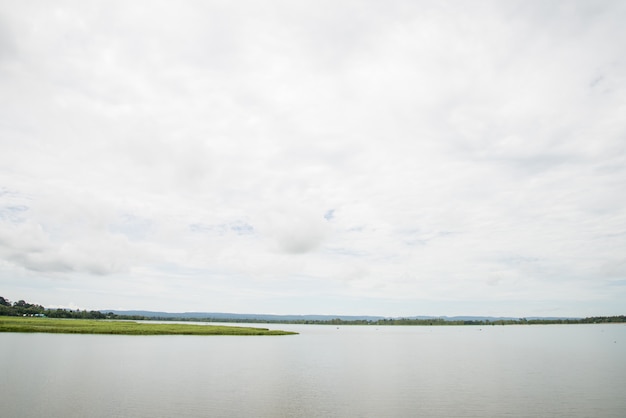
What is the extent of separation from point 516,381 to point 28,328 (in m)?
113

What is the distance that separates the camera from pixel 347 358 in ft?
242

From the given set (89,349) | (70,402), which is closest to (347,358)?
(89,349)

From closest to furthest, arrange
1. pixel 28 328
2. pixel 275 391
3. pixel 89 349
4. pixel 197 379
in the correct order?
pixel 275 391, pixel 197 379, pixel 89 349, pixel 28 328

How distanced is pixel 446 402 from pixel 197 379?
85.4ft

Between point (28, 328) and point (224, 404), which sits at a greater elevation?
point (28, 328)

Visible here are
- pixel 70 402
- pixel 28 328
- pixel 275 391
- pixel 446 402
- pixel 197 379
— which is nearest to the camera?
pixel 70 402

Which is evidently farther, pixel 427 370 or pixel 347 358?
pixel 347 358

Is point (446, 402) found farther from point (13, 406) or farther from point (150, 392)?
point (13, 406)

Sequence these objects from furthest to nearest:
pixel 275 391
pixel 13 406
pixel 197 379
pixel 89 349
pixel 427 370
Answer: pixel 89 349, pixel 427 370, pixel 197 379, pixel 275 391, pixel 13 406

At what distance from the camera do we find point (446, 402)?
121 ft

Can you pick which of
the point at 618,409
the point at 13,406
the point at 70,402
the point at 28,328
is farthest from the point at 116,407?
the point at 28,328

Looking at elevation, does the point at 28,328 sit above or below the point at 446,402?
above

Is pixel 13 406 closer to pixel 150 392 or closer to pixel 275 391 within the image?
pixel 150 392

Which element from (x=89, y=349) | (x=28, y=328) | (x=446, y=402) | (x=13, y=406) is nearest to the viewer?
(x=13, y=406)
